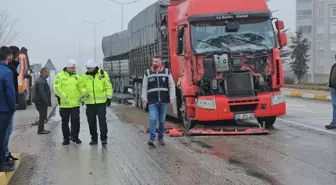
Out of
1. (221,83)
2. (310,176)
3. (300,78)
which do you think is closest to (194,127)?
(221,83)

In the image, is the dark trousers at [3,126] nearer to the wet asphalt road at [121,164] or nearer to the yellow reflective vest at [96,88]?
the wet asphalt road at [121,164]

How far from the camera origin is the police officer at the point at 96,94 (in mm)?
10062

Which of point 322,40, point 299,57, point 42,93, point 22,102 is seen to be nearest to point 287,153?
point 42,93

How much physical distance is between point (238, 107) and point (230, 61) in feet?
3.43

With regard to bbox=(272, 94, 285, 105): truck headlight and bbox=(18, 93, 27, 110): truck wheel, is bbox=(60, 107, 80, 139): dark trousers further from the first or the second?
bbox=(18, 93, 27, 110): truck wheel

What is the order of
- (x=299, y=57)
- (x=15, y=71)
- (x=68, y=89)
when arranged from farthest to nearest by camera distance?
(x=299, y=57)
(x=68, y=89)
(x=15, y=71)

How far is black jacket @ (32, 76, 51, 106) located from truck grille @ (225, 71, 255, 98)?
4.23 m

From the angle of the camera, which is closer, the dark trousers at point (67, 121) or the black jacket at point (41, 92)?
the dark trousers at point (67, 121)

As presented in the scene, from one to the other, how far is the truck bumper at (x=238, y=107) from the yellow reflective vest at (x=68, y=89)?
2.71 meters

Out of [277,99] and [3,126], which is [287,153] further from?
[3,126]

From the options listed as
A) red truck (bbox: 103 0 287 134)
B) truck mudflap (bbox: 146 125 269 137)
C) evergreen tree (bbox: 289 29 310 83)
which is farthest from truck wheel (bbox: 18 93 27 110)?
evergreen tree (bbox: 289 29 310 83)

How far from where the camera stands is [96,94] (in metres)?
10.1

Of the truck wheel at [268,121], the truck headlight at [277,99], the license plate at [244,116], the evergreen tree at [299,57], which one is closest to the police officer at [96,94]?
the license plate at [244,116]

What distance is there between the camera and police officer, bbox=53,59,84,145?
10.3m
